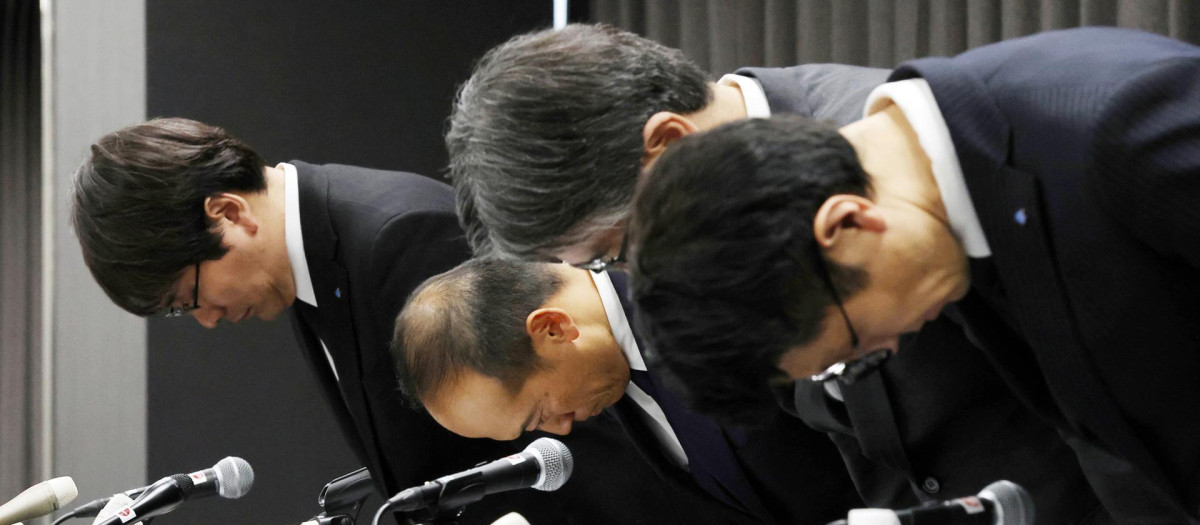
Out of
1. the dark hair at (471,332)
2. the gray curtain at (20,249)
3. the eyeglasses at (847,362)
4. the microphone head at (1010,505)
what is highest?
the eyeglasses at (847,362)

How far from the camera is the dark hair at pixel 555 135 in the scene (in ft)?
4.91

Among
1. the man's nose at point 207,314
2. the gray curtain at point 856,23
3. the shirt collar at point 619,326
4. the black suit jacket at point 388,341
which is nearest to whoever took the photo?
the shirt collar at point 619,326

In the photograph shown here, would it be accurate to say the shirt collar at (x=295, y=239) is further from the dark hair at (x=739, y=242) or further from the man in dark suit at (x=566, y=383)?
the dark hair at (x=739, y=242)

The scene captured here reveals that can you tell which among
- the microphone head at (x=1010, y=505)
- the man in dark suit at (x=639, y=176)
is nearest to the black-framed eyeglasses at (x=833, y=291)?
the microphone head at (x=1010, y=505)

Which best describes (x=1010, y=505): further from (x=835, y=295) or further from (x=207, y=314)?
(x=207, y=314)

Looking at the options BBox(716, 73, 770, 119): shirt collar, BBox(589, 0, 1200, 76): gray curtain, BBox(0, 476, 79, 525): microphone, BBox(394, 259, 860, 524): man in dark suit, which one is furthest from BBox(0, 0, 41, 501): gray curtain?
BBox(716, 73, 770, 119): shirt collar

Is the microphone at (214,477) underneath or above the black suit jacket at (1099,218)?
underneath

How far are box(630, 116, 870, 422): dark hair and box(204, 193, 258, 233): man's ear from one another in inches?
52.9

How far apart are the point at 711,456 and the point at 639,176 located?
2.21ft

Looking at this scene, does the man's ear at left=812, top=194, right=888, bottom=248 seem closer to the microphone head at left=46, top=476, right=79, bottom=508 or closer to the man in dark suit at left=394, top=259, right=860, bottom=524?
the man in dark suit at left=394, top=259, right=860, bottom=524

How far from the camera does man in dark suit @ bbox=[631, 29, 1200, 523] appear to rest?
3.67 ft

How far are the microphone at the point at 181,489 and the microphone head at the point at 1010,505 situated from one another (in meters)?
1.41

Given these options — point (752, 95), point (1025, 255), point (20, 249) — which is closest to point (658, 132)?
point (752, 95)

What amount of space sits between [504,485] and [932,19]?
84.5 inches
